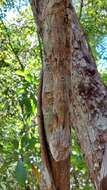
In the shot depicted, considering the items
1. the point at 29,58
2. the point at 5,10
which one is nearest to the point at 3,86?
the point at 5,10

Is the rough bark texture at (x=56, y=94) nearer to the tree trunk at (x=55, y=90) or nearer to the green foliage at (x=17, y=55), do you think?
the tree trunk at (x=55, y=90)

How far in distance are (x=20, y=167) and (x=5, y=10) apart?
5413mm

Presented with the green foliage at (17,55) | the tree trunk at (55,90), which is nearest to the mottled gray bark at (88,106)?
the tree trunk at (55,90)

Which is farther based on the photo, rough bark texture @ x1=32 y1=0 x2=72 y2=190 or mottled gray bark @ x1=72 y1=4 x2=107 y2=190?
mottled gray bark @ x1=72 y1=4 x2=107 y2=190

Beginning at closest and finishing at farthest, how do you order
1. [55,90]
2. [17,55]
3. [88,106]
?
[55,90]
[88,106]
[17,55]

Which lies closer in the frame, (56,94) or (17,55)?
(56,94)

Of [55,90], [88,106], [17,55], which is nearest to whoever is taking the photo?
[55,90]

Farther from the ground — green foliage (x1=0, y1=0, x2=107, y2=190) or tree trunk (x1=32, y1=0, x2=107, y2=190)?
green foliage (x1=0, y1=0, x2=107, y2=190)

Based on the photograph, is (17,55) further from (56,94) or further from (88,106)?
(56,94)

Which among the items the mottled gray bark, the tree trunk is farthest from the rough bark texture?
the mottled gray bark

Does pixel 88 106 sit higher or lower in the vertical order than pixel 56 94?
higher

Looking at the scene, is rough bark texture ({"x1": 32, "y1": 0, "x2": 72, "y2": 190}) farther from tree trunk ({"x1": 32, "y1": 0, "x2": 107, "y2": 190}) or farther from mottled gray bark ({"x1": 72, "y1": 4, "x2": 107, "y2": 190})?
mottled gray bark ({"x1": 72, "y1": 4, "x2": 107, "y2": 190})

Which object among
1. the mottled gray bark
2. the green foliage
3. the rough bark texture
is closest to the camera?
the rough bark texture

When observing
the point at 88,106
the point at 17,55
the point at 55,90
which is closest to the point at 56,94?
the point at 55,90
